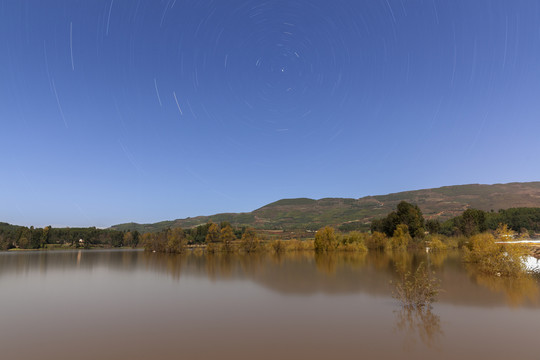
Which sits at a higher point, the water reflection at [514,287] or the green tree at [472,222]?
the green tree at [472,222]

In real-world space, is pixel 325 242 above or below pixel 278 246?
above

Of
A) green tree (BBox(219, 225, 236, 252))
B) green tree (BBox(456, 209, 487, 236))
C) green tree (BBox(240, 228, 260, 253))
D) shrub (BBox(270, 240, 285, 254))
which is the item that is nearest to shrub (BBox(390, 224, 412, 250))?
shrub (BBox(270, 240, 285, 254))

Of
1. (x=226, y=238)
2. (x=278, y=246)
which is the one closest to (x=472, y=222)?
→ (x=278, y=246)

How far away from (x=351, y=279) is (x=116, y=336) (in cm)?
1990

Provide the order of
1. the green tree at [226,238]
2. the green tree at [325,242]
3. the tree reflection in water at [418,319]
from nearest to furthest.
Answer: the tree reflection in water at [418,319] < the green tree at [325,242] < the green tree at [226,238]

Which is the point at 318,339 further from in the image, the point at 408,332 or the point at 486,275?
the point at 486,275

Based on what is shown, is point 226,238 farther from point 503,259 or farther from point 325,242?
point 503,259

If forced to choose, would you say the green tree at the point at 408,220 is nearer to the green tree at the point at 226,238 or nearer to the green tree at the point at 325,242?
the green tree at the point at 325,242

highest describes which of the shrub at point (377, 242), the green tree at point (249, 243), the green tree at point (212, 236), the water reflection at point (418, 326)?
the green tree at point (212, 236)

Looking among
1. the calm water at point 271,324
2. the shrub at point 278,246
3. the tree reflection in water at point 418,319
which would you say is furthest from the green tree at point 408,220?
the tree reflection in water at point 418,319

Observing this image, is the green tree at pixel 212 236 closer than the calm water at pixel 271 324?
No

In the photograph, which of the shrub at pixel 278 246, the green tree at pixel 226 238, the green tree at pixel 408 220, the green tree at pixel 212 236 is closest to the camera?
the green tree at pixel 226 238

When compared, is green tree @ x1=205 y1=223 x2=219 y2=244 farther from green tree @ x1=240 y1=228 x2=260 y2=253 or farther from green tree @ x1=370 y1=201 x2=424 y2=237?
green tree @ x1=370 y1=201 x2=424 y2=237

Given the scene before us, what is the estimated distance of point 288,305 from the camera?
1734cm
